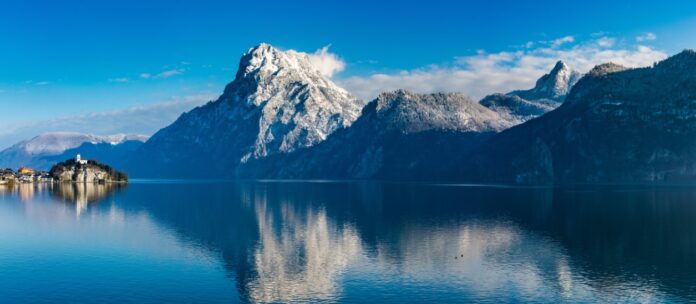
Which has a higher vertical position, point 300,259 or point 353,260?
point 300,259

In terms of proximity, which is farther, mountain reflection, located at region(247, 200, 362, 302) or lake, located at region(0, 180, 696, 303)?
mountain reflection, located at region(247, 200, 362, 302)

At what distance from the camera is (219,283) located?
92.0 meters

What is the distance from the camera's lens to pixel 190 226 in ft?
555

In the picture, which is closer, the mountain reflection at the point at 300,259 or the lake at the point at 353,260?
the lake at the point at 353,260

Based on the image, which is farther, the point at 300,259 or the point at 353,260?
the point at 300,259

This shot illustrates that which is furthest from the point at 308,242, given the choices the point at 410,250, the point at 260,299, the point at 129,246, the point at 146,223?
the point at 146,223

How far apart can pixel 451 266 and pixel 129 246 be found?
238 feet

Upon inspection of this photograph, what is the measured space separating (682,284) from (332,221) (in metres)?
106

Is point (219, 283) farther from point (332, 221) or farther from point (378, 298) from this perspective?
point (332, 221)

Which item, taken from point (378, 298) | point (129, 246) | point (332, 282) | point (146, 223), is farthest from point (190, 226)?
point (378, 298)

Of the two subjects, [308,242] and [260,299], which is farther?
[308,242]

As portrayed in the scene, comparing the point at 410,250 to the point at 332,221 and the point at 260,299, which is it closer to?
the point at 260,299

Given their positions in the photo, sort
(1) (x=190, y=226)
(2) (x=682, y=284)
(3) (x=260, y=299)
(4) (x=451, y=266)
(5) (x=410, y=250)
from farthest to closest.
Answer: (1) (x=190, y=226)
(5) (x=410, y=250)
(4) (x=451, y=266)
(2) (x=682, y=284)
(3) (x=260, y=299)

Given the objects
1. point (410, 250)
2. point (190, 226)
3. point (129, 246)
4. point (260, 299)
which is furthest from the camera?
point (190, 226)
